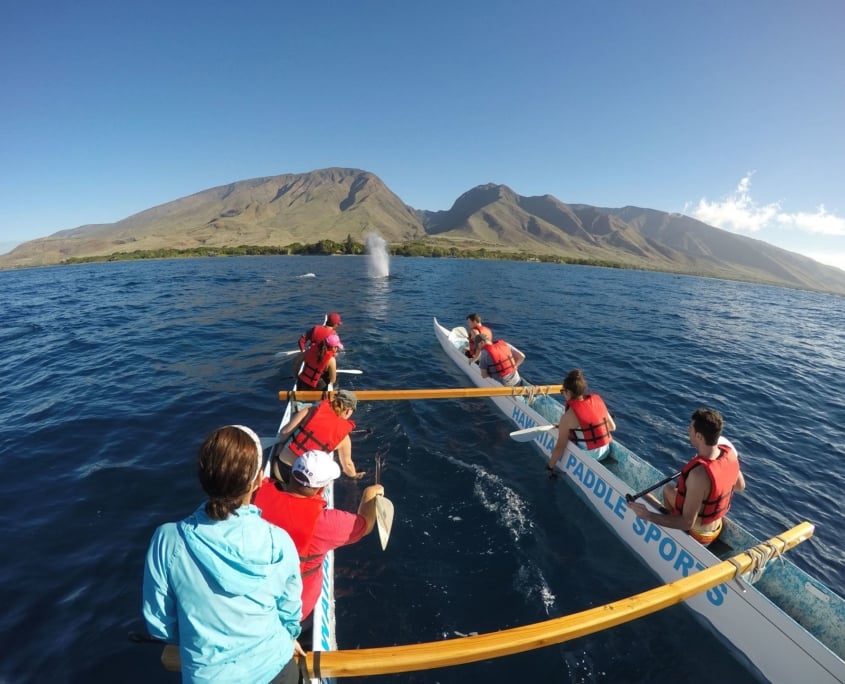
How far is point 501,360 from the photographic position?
40.4 feet

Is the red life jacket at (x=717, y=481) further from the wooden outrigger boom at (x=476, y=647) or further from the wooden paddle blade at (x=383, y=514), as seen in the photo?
the wooden paddle blade at (x=383, y=514)

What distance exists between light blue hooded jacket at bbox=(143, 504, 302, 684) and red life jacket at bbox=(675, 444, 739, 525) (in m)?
5.92

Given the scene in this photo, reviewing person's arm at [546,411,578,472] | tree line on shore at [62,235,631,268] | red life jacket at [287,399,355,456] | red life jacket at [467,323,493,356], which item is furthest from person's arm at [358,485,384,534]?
tree line on shore at [62,235,631,268]

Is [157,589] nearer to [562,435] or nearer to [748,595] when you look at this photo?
[748,595]

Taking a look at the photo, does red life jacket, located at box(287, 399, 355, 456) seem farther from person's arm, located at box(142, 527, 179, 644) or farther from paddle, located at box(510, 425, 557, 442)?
paddle, located at box(510, 425, 557, 442)

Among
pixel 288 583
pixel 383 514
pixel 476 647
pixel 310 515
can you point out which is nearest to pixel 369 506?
pixel 383 514

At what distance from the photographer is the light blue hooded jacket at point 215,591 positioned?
2271mm

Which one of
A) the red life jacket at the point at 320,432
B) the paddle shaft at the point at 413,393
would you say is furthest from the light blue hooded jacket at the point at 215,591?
the paddle shaft at the point at 413,393

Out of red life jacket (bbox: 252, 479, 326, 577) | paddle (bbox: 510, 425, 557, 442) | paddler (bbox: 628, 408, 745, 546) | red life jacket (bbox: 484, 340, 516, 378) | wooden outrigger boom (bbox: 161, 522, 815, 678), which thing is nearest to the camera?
wooden outrigger boom (bbox: 161, 522, 815, 678)

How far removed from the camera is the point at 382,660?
11.0 feet

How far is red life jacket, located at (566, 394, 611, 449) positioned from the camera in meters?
8.16

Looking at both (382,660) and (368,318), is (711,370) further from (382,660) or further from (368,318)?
(382,660)

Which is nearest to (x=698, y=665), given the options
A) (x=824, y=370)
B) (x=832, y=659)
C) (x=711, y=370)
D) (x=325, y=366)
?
(x=832, y=659)

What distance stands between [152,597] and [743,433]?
16097mm
